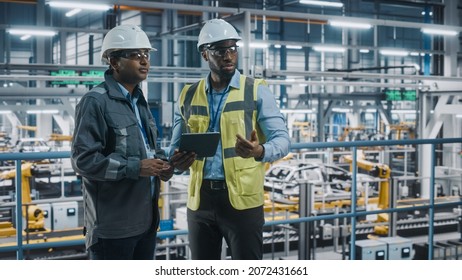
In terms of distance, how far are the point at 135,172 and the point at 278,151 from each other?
2.29ft

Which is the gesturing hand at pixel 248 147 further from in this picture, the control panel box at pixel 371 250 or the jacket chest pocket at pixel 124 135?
the control panel box at pixel 371 250

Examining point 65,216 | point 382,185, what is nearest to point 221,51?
point 65,216

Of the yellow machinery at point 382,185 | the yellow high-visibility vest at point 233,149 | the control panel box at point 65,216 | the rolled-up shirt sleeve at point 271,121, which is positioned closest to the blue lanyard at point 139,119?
the yellow high-visibility vest at point 233,149

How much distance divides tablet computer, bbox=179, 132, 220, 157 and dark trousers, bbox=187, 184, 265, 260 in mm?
258

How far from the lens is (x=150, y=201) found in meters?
2.60

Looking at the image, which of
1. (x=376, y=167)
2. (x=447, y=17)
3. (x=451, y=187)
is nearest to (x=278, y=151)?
(x=376, y=167)

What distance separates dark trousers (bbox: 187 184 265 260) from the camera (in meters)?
2.75

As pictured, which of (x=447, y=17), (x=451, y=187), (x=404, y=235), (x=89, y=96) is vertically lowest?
(x=404, y=235)

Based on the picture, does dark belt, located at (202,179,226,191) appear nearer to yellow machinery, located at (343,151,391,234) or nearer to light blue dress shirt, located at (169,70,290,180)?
light blue dress shirt, located at (169,70,290,180)

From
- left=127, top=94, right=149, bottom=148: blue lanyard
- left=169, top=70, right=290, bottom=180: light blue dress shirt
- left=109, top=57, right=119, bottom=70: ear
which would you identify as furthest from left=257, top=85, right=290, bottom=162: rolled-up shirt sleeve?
left=109, top=57, right=119, bottom=70: ear

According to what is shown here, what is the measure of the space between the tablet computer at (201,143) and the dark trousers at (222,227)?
0.26 metres

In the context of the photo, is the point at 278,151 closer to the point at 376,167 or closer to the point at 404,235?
the point at 404,235

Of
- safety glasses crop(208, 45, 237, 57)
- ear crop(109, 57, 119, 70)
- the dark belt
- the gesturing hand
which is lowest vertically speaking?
the dark belt

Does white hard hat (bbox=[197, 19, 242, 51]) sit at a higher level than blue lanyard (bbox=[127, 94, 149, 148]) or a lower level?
higher
